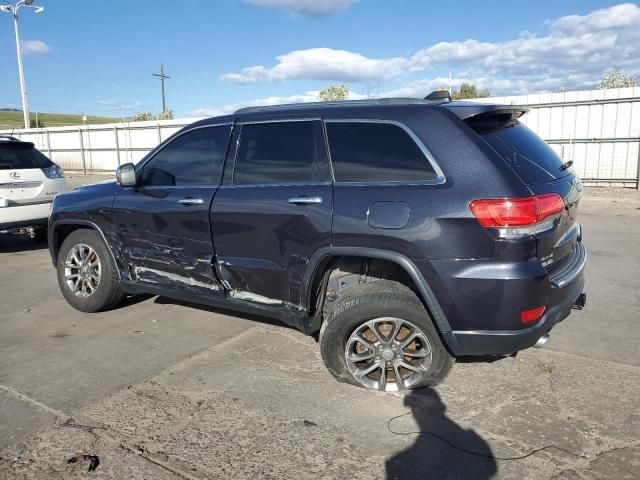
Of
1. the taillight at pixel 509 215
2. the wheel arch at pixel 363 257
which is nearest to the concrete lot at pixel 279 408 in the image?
the wheel arch at pixel 363 257

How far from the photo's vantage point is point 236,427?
9.94 ft

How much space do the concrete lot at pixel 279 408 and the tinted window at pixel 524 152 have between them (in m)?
1.39

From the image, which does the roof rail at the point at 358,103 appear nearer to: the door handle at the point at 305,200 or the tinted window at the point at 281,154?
the tinted window at the point at 281,154

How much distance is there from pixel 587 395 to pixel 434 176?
1.71 meters

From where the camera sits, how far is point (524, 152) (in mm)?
3301

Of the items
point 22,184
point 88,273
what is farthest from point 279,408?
point 22,184

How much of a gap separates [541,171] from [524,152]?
161 millimetres

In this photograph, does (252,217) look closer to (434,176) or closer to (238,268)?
(238,268)

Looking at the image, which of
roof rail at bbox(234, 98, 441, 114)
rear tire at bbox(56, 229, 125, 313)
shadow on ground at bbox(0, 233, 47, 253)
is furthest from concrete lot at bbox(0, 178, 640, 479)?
shadow on ground at bbox(0, 233, 47, 253)

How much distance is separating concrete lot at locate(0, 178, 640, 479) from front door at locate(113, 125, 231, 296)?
58 cm

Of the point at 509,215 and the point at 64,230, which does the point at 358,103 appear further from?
the point at 64,230

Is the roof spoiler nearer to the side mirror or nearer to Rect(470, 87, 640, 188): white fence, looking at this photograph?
the side mirror

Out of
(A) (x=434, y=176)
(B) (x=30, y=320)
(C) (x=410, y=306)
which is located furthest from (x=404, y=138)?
(B) (x=30, y=320)

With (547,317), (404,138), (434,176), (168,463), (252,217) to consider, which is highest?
(404,138)
